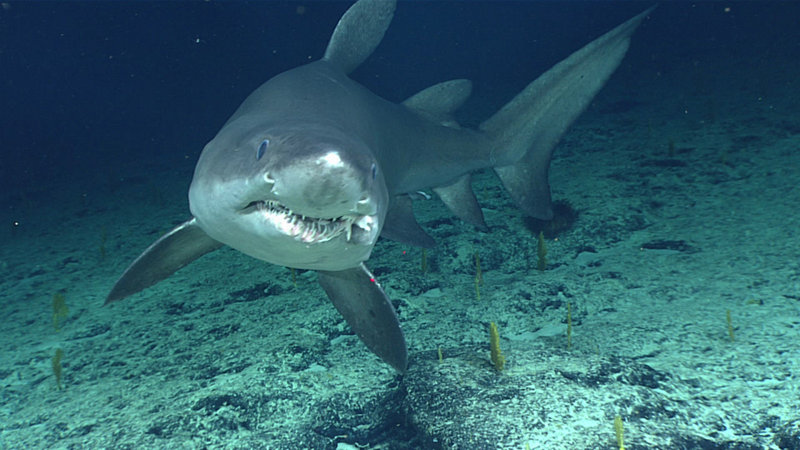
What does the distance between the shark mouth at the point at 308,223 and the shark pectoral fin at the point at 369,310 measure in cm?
89

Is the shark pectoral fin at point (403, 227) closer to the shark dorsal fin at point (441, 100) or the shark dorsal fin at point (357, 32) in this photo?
the shark dorsal fin at point (441, 100)

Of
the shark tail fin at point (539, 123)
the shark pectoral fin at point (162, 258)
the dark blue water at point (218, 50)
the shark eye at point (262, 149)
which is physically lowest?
the shark pectoral fin at point (162, 258)

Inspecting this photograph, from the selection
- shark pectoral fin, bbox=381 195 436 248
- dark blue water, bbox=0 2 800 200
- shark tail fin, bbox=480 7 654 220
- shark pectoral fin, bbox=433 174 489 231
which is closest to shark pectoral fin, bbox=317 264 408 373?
shark pectoral fin, bbox=381 195 436 248

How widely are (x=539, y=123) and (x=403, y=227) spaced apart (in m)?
1.70

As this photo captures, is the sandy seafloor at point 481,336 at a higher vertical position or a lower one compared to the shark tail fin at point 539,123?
lower

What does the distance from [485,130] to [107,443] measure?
12.1ft

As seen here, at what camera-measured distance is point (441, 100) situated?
454cm

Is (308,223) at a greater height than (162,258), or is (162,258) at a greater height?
(162,258)

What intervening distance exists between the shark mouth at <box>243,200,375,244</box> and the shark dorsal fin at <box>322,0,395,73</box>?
7.76ft

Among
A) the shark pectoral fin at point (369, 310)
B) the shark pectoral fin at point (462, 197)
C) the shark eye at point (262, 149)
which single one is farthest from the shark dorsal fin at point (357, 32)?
the shark eye at point (262, 149)

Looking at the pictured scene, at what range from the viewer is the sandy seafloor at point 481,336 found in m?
2.70

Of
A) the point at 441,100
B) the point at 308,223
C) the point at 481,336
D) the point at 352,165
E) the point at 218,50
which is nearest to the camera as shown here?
the point at 352,165

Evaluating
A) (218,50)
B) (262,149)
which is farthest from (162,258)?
(218,50)

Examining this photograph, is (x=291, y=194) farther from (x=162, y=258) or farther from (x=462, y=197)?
(x=462, y=197)
